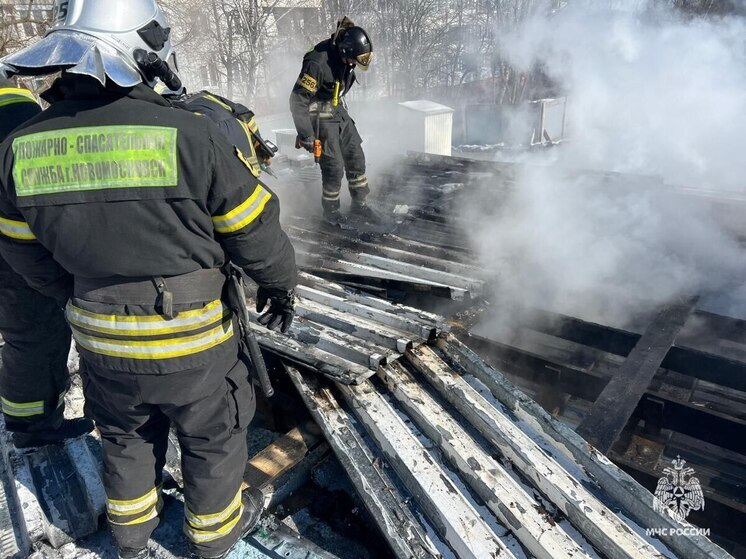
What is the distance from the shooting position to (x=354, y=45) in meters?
4.35

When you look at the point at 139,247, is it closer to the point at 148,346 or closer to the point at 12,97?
the point at 148,346

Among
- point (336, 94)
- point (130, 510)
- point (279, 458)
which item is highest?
point (336, 94)

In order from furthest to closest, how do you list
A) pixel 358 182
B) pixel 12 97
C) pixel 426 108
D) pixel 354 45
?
pixel 426 108, pixel 358 182, pixel 354 45, pixel 12 97

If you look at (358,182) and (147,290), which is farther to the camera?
(358,182)

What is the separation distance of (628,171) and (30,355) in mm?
12032

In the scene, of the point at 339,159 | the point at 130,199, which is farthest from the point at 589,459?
the point at 339,159

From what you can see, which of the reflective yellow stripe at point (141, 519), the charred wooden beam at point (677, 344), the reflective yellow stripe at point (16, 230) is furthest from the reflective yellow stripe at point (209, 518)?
the charred wooden beam at point (677, 344)

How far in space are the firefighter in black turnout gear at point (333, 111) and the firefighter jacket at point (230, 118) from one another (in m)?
1.99

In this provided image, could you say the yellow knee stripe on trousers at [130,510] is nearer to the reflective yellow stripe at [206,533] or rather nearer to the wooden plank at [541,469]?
the reflective yellow stripe at [206,533]

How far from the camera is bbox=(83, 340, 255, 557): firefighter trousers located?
64.1 inches

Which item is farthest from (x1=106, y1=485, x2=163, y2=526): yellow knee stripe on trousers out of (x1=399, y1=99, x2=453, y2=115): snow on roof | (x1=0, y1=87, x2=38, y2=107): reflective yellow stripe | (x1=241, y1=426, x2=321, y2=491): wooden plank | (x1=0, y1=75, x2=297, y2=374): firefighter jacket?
(x1=399, y1=99, x2=453, y2=115): snow on roof

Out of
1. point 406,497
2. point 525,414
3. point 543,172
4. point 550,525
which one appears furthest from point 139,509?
point 543,172

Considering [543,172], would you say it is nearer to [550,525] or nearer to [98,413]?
[550,525]

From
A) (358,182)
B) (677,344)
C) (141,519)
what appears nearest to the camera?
(141,519)
